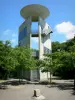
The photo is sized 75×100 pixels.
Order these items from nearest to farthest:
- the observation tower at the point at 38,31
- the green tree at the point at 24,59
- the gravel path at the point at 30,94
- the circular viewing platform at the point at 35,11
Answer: the gravel path at the point at 30,94
the green tree at the point at 24,59
the observation tower at the point at 38,31
the circular viewing platform at the point at 35,11

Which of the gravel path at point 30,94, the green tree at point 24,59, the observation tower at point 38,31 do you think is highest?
the observation tower at point 38,31

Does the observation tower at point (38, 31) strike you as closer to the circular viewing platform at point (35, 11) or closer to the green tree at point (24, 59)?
the circular viewing platform at point (35, 11)

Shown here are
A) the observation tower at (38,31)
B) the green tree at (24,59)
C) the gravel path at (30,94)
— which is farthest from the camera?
the observation tower at (38,31)

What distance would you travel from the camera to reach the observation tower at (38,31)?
35.7 m

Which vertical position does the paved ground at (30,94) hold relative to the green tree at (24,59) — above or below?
below

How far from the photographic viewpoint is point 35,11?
121 ft

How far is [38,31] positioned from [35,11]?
13.2 ft

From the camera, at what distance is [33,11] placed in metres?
36.8

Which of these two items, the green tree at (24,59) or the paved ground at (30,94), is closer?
the paved ground at (30,94)

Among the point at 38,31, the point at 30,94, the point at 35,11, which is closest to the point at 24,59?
the point at 38,31

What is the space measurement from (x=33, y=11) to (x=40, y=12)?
4.80ft

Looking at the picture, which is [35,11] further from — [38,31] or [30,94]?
[30,94]

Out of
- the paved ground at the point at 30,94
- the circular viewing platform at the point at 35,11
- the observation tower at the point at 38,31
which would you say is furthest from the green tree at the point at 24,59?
the circular viewing platform at the point at 35,11

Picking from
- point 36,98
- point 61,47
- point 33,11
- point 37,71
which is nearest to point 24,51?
point 37,71
